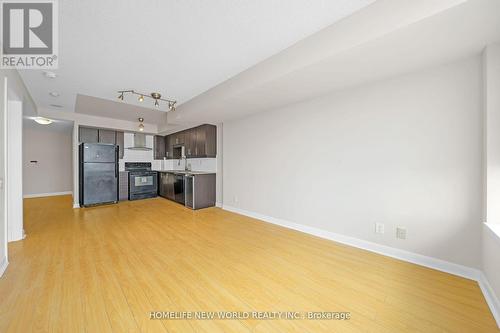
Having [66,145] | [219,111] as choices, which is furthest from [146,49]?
[66,145]

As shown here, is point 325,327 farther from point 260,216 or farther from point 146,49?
point 146,49

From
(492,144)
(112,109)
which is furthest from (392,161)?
A: (112,109)

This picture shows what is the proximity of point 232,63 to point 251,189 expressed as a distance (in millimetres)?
2601

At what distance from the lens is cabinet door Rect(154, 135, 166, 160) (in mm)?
7012

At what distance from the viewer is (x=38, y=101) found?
4.00 m

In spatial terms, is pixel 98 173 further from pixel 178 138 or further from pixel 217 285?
pixel 217 285

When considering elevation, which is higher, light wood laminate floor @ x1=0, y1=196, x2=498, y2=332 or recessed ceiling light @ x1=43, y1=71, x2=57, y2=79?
recessed ceiling light @ x1=43, y1=71, x2=57, y2=79

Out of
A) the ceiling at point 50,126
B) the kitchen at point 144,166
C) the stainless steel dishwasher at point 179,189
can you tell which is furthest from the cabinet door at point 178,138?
the ceiling at point 50,126

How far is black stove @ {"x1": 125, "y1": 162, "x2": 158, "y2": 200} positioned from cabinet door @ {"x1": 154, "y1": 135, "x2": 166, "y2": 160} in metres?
0.52

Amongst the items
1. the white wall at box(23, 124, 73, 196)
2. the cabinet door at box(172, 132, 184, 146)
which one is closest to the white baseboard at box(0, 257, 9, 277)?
the cabinet door at box(172, 132, 184, 146)

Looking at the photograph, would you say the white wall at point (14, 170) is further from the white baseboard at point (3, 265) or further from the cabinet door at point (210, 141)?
the cabinet door at point (210, 141)

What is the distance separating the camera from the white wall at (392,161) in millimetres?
2043

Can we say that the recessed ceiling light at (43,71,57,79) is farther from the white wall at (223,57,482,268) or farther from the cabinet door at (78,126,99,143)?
the white wall at (223,57,482,268)
